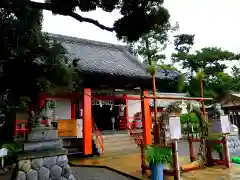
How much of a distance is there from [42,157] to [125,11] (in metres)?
4.09

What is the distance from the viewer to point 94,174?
7188 mm

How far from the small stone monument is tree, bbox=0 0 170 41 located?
2.71 meters

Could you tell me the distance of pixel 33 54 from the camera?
6582 mm

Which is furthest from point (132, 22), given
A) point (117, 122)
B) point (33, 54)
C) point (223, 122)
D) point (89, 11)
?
point (117, 122)

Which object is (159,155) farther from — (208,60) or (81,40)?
(208,60)

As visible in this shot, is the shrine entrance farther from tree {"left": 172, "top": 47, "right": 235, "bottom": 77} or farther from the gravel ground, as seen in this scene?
tree {"left": 172, "top": 47, "right": 235, "bottom": 77}

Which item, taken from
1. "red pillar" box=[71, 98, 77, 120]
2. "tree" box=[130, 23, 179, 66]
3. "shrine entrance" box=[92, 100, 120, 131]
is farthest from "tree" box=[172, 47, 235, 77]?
"red pillar" box=[71, 98, 77, 120]

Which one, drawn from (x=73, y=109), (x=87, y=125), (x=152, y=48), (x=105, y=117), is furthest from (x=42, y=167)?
(x=152, y=48)

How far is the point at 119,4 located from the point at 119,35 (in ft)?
2.49

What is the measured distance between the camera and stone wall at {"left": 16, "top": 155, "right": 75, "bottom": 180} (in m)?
5.14

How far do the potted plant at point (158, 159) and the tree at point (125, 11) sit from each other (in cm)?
291

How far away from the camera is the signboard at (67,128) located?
12171 millimetres

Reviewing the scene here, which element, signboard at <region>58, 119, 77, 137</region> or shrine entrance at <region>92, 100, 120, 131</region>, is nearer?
signboard at <region>58, 119, 77, 137</region>

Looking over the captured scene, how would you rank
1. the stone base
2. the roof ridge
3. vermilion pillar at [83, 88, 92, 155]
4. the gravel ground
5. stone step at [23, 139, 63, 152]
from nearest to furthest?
the stone base
stone step at [23, 139, 63, 152]
the gravel ground
vermilion pillar at [83, 88, 92, 155]
the roof ridge
